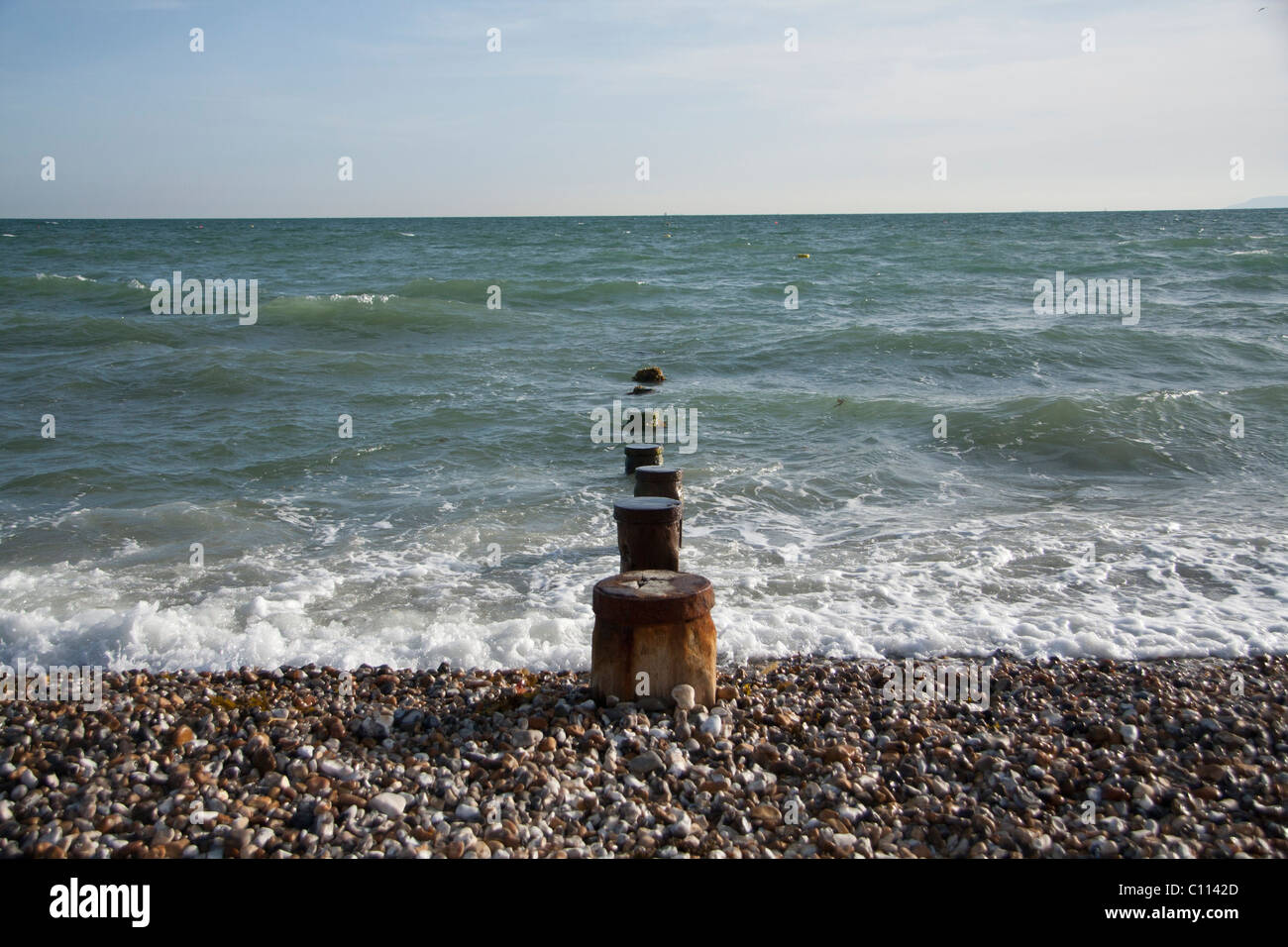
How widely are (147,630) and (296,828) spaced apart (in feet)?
10.9

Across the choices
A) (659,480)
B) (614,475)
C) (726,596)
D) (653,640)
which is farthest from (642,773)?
(614,475)

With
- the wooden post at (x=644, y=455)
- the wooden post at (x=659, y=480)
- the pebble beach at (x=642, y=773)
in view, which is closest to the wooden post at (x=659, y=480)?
the wooden post at (x=659, y=480)

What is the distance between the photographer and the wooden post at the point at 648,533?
637 cm

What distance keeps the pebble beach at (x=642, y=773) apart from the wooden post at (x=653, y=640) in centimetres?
12

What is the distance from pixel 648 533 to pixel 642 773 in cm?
249

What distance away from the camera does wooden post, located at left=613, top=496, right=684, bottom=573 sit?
6367 millimetres

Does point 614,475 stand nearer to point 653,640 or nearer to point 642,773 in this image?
point 653,640

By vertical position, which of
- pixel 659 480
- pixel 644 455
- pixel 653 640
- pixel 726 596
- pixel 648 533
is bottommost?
pixel 726 596

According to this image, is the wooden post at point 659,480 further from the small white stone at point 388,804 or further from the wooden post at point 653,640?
the small white stone at point 388,804

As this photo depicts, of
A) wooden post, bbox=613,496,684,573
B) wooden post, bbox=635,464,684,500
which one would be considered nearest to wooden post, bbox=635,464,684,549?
wooden post, bbox=635,464,684,500

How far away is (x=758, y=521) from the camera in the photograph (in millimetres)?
8977

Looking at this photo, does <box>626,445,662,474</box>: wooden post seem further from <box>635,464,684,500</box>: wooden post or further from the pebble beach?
the pebble beach

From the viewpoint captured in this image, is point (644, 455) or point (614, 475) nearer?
point (644, 455)

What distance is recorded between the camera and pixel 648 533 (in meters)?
6.39
